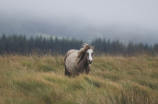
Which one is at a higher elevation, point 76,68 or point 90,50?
point 90,50

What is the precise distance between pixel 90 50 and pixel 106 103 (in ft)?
14.6

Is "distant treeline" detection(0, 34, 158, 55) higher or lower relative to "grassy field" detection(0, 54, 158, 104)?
lower

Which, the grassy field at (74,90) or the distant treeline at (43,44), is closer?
the grassy field at (74,90)

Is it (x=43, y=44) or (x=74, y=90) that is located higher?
(x=74, y=90)

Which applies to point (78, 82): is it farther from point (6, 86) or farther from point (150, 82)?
point (150, 82)

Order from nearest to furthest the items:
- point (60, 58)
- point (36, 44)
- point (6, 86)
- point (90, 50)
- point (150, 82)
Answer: point (6, 86) < point (150, 82) < point (90, 50) < point (60, 58) < point (36, 44)

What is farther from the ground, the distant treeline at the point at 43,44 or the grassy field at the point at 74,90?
the grassy field at the point at 74,90

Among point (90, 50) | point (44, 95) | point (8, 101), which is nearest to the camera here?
point (8, 101)

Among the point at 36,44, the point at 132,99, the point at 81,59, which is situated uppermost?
the point at 132,99

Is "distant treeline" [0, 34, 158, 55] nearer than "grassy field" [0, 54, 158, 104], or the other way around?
"grassy field" [0, 54, 158, 104]

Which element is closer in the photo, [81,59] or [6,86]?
[6,86]

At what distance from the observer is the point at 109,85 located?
5605 mm

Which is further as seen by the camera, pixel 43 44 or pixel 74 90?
pixel 43 44

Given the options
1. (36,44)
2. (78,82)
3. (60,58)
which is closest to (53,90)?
(78,82)
